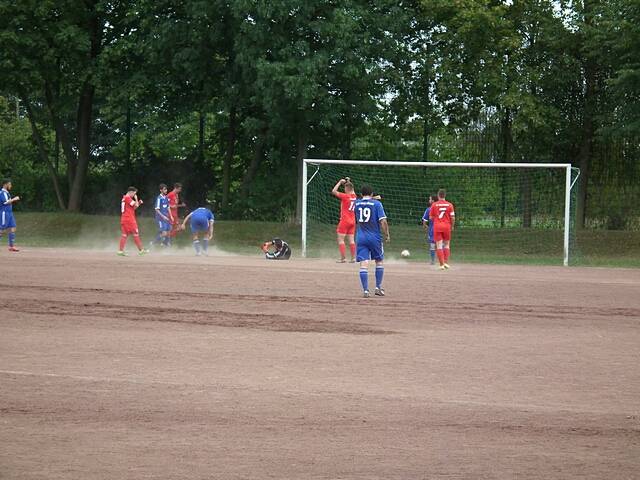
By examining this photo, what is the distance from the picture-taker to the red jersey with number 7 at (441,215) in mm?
26516

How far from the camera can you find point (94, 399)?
10352 millimetres

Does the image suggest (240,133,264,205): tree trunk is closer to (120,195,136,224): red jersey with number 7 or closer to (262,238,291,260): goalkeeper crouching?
(262,238,291,260): goalkeeper crouching

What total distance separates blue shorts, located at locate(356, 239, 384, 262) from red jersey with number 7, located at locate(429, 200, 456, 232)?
7077 millimetres

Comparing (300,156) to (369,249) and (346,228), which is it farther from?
(369,249)

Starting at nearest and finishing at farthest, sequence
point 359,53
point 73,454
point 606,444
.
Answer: point 73,454
point 606,444
point 359,53

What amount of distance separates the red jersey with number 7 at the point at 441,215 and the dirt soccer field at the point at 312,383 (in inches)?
212

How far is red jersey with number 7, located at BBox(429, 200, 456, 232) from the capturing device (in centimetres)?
2652

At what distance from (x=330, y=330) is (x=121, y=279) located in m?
7.90

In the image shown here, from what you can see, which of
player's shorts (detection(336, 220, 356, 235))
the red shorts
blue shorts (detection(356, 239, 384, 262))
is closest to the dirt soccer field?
blue shorts (detection(356, 239, 384, 262))

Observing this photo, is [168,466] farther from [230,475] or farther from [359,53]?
[359,53]

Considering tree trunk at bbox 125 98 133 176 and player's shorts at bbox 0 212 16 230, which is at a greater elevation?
tree trunk at bbox 125 98 133 176

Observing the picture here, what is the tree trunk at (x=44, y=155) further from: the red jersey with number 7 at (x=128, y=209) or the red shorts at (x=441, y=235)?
the red shorts at (x=441, y=235)

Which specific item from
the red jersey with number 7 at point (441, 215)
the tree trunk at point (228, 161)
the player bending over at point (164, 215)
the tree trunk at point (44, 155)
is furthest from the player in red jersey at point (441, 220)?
the tree trunk at point (44, 155)

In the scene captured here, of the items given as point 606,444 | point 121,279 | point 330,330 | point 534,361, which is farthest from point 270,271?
point 606,444
